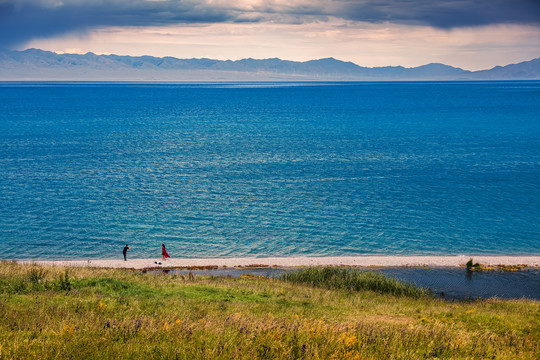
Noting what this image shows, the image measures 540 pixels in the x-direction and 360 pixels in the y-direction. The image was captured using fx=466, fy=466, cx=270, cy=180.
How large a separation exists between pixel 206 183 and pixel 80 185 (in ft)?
50.7

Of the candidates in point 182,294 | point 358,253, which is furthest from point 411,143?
point 182,294

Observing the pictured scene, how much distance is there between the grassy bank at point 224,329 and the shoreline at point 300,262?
13.8 metres

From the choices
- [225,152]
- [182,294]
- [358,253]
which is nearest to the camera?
[182,294]

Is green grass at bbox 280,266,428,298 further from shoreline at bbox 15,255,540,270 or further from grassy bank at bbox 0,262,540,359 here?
shoreline at bbox 15,255,540,270

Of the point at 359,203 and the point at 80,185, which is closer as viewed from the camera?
the point at 359,203

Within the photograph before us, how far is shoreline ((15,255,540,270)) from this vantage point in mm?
32656

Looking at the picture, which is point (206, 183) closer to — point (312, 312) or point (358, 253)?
point (358, 253)

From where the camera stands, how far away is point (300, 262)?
33.6 m

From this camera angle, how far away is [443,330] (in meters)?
12.0

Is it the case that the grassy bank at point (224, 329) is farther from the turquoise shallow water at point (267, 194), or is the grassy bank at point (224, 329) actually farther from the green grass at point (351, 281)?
the turquoise shallow water at point (267, 194)

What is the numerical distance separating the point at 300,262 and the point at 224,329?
24.0 metres

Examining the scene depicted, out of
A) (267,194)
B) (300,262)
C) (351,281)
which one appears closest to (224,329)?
(351,281)

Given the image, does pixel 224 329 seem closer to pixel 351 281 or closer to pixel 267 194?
pixel 351 281

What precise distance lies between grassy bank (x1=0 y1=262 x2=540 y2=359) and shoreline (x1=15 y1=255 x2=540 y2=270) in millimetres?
13814
